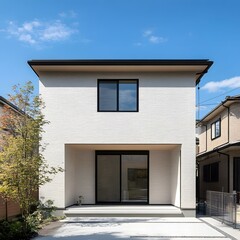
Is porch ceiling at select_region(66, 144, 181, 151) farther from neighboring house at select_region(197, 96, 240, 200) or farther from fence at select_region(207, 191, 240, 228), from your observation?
neighboring house at select_region(197, 96, 240, 200)

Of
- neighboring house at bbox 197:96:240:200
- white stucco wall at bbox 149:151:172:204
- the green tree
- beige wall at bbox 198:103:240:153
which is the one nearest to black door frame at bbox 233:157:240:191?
neighboring house at bbox 197:96:240:200

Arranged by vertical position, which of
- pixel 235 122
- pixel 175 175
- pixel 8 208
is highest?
pixel 235 122

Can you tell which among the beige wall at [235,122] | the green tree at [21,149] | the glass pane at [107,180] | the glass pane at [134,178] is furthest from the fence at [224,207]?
the beige wall at [235,122]

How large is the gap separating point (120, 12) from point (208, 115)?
12.4 metres

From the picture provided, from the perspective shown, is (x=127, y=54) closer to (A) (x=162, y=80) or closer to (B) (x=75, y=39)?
(A) (x=162, y=80)

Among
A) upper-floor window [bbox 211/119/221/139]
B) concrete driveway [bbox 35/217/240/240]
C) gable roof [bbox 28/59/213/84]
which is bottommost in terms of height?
concrete driveway [bbox 35/217/240/240]

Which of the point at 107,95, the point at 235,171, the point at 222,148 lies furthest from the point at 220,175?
the point at 107,95

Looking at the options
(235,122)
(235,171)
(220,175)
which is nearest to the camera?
(235,171)

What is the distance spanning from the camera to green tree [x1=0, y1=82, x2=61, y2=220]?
9203 mm

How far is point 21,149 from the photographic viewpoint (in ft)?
30.5

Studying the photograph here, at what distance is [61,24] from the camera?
417 inches

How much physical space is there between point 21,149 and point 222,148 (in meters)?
11.2

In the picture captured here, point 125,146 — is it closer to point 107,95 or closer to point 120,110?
point 120,110

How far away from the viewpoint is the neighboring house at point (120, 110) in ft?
43.6
